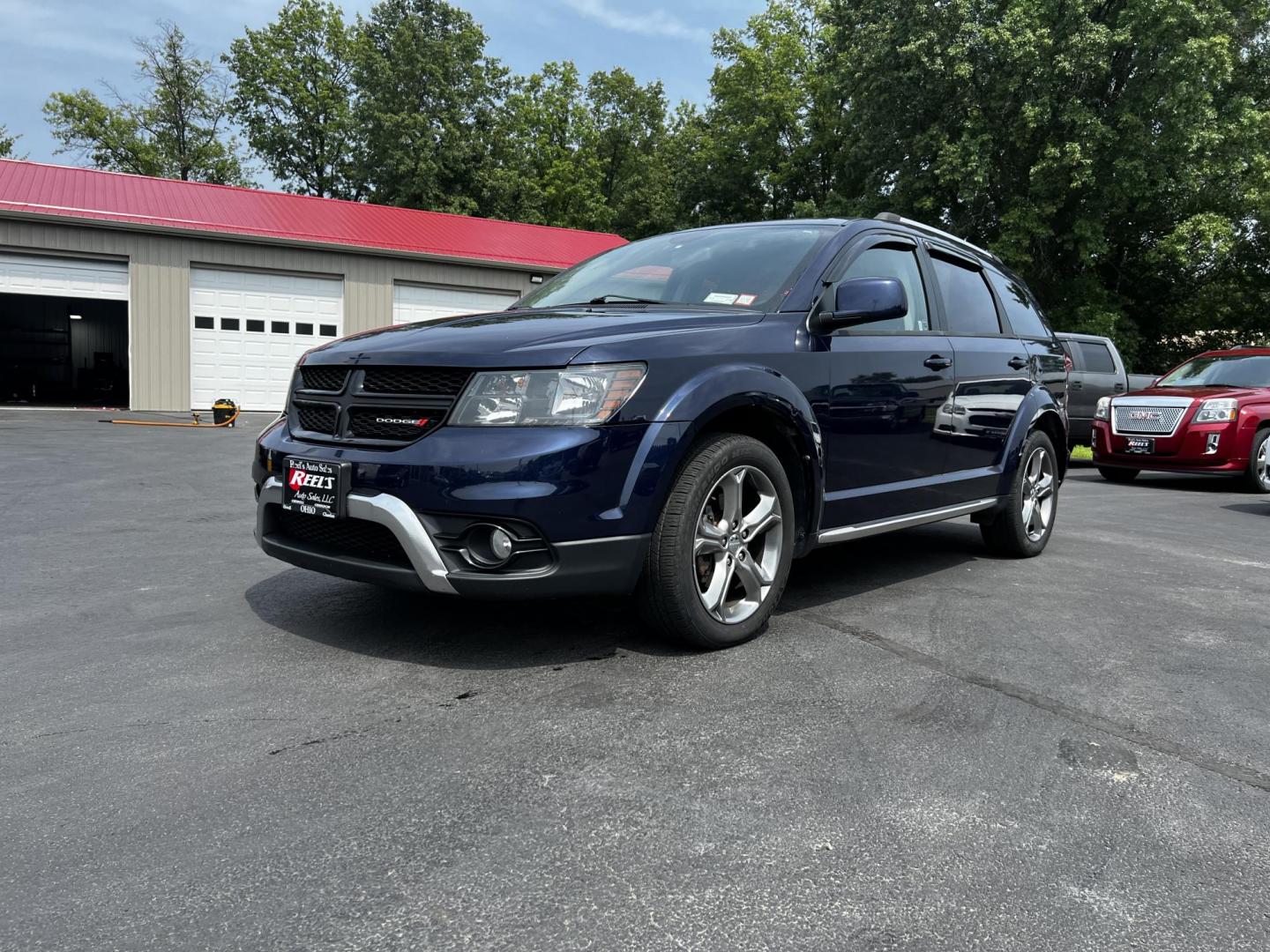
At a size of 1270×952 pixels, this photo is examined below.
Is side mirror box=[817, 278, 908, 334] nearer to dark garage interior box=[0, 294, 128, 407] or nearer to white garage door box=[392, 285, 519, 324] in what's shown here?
white garage door box=[392, 285, 519, 324]

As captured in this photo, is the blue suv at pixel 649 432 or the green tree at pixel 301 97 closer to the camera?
the blue suv at pixel 649 432

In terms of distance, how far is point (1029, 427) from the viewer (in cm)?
566

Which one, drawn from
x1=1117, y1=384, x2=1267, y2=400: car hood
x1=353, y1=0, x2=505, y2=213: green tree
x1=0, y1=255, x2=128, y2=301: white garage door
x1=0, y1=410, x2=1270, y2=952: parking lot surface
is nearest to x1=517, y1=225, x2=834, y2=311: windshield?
x1=0, y1=410, x2=1270, y2=952: parking lot surface

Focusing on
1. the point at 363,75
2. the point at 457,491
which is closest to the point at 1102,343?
the point at 457,491

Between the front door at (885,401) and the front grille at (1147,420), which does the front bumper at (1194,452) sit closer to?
the front grille at (1147,420)

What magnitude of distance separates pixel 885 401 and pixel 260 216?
72.4 feet

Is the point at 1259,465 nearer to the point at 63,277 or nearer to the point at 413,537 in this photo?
the point at 413,537

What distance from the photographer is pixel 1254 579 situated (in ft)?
17.7

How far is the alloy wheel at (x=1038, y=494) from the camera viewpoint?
5.80 metres

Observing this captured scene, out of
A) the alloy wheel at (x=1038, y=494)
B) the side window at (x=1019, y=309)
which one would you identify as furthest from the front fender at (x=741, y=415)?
the side window at (x=1019, y=309)

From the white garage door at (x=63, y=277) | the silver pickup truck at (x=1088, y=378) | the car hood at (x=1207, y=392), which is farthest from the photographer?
the white garage door at (x=63, y=277)

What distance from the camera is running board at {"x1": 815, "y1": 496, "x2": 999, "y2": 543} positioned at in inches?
162

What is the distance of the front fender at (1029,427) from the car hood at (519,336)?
2.40 m

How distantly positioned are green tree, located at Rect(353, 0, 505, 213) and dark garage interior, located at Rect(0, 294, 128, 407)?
1546 centimetres
